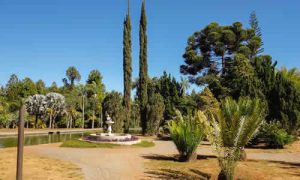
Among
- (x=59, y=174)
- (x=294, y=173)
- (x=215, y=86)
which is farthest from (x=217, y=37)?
(x=59, y=174)

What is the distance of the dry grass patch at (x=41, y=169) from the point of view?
37.1 feet

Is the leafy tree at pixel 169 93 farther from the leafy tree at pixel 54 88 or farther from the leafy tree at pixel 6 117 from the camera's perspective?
the leafy tree at pixel 54 88

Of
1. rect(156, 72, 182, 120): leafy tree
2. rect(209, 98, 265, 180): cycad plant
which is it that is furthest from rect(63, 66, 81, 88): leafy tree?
rect(209, 98, 265, 180): cycad plant

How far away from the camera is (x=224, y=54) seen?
43844 mm

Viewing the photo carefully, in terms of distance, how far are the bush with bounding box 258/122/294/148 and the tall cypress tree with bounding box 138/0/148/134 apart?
1609 centimetres

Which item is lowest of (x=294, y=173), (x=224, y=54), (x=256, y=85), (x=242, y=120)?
(x=294, y=173)

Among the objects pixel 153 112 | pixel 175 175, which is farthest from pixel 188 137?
pixel 153 112

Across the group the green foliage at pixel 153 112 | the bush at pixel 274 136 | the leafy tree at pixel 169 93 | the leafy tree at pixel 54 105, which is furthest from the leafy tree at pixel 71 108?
the bush at pixel 274 136

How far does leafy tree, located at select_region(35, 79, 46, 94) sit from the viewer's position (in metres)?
69.8

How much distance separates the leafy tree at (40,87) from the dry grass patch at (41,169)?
187 ft

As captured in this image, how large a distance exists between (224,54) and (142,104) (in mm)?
14660

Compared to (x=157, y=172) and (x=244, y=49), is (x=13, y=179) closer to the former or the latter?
(x=157, y=172)

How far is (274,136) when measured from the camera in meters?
23.1

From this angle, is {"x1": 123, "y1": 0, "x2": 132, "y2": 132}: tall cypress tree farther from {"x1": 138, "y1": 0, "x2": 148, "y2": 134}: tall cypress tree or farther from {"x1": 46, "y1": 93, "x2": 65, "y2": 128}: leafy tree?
{"x1": 46, "y1": 93, "x2": 65, "y2": 128}: leafy tree
